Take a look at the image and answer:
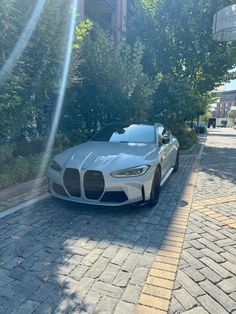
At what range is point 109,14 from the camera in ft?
52.9

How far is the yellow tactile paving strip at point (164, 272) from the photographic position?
2260 mm

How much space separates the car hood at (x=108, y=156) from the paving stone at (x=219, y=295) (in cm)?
196

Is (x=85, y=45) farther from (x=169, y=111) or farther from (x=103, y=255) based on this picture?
(x=103, y=255)

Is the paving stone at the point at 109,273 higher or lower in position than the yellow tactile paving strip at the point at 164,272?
higher

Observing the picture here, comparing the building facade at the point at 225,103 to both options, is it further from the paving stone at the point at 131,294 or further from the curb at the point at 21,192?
the paving stone at the point at 131,294

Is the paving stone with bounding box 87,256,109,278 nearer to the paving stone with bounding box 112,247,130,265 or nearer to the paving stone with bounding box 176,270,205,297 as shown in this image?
the paving stone with bounding box 112,247,130,265

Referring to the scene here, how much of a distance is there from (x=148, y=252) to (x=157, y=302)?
2.63ft

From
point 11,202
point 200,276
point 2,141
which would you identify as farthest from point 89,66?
point 200,276

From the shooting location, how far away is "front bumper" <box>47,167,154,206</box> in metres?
3.93

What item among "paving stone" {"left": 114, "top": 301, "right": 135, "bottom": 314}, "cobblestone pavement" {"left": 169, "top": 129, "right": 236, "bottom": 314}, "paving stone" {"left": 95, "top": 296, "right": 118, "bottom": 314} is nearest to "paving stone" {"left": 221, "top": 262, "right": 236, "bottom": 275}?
"cobblestone pavement" {"left": 169, "top": 129, "right": 236, "bottom": 314}

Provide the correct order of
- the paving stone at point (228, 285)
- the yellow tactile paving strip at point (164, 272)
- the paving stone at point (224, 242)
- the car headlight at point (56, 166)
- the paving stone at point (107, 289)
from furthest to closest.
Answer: the car headlight at point (56, 166) → the paving stone at point (224, 242) → the paving stone at point (228, 285) → the paving stone at point (107, 289) → the yellow tactile paving strip at point (164, 272)

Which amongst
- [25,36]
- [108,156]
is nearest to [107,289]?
[108,156]

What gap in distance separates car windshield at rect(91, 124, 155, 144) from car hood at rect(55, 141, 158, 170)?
31 centimetres

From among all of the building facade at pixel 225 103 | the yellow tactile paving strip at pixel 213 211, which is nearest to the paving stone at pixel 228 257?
the yellow tactile paving strip at pixel 213 211
